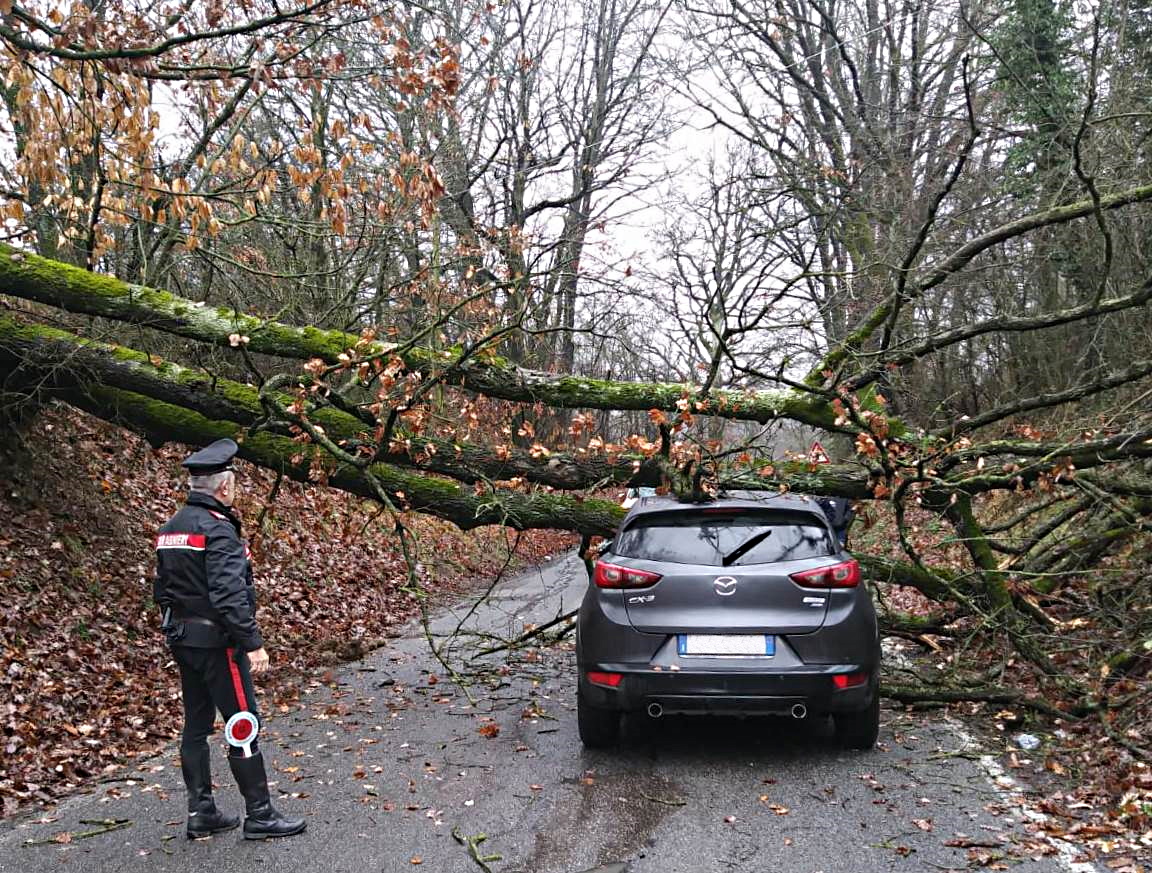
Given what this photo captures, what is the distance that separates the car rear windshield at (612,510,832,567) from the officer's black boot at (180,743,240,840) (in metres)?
2.96

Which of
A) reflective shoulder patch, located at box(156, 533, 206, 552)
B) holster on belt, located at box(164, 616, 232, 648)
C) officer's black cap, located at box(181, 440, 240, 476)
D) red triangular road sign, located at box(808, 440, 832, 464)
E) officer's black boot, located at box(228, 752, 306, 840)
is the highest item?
officer's black cap, located at box(181, 440, 240, 476)

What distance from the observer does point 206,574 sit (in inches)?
213

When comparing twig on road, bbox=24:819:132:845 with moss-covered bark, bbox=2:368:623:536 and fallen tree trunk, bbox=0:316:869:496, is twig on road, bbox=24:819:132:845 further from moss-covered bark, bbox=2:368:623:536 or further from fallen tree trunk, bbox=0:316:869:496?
fallen tree trunk, bbox=0:316:869:496

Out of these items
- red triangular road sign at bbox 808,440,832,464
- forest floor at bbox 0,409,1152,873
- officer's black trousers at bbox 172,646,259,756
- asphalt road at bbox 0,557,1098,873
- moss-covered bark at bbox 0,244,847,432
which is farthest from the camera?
moss-covered bark at bbox 0,244,847,432

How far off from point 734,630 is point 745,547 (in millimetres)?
614

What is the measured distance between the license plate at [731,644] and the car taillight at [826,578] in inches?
16.5

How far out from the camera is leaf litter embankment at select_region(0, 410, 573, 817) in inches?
287

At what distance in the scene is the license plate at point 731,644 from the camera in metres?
6.46

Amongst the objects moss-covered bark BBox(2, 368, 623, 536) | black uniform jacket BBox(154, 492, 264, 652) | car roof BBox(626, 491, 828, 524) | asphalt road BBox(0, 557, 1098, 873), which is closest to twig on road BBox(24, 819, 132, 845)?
asphalt road BBox(0, 557, 1098, 873)

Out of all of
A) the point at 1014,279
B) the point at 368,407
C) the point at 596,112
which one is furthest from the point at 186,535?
the point at 596,112

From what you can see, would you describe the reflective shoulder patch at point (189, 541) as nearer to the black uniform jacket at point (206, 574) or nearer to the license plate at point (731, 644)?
the black uniform jacket at point (206, 574)

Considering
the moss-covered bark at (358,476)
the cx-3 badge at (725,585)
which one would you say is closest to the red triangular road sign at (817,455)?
the moss-covered bark at (358,476)

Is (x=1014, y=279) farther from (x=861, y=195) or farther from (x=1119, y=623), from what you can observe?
(x=1119, y=623)

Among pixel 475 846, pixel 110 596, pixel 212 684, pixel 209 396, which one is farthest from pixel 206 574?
pixel 110 596
